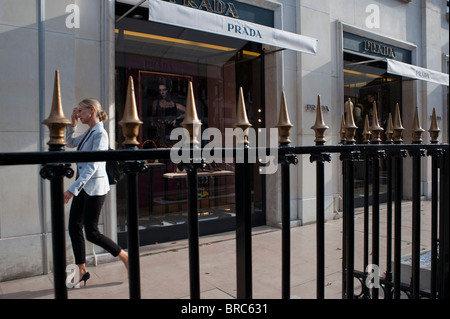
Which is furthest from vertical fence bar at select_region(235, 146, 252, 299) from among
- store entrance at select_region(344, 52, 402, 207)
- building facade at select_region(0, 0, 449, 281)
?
store entrance at select_region(344, 52, 402, 207)

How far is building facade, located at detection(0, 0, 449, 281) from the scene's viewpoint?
4.40 m

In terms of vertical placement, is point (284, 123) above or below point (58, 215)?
above

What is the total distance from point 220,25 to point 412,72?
5324 mm

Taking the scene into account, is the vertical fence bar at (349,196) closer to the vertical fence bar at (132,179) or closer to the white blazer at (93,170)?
the vertical fence bar at (132,179)

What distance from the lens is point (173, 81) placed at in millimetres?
7078

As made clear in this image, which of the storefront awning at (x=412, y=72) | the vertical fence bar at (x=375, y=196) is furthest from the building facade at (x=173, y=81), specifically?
the vertical fence bar at (x=375, y=196)

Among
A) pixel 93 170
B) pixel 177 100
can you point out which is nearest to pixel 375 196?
pixel 93 170

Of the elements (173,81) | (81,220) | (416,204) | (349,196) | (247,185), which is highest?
(173,81)

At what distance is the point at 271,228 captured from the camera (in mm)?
6996

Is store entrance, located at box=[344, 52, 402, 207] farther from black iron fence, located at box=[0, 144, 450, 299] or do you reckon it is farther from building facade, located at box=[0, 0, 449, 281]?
black iron fence, located at box=[0, 144, 450, 299]

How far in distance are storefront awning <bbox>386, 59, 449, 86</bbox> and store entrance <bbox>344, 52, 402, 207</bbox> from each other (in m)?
1.14

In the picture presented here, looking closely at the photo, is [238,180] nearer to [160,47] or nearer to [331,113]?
[160,47]

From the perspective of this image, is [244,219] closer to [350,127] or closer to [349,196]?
[349,196]

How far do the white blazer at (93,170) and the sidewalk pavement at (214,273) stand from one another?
107 centimetres
